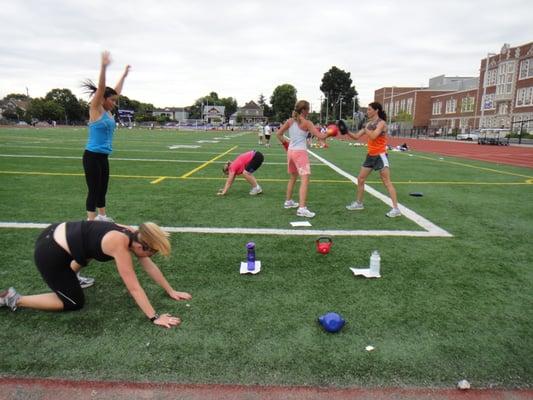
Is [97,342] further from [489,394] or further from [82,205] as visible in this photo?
[82,205]

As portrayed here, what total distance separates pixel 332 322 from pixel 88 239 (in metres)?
2.07

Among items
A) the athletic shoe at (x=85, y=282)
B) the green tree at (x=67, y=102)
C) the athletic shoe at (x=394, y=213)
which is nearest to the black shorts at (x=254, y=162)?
the athletic shoe at (x=394, y=213)

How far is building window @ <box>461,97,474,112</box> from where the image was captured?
7675cm

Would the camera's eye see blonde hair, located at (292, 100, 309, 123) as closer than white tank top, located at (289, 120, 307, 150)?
Yes

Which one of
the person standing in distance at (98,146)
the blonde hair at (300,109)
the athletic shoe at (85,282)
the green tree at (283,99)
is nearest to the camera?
the athletic shoe at (85,282)

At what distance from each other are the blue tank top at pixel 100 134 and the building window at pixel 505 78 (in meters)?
72.5

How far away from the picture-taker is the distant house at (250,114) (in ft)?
504

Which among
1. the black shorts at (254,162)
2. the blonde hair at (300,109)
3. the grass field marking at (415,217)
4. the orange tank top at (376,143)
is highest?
the blonde hair at (300,109)

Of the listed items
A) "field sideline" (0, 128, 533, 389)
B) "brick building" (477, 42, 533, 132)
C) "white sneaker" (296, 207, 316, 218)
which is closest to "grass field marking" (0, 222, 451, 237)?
"field sideline" (0, 128, 533, 389)

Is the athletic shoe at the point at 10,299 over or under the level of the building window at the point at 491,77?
under

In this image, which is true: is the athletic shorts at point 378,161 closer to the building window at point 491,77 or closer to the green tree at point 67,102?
the building window at point 491,77

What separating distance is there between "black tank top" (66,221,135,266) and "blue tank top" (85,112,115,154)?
2.56 m

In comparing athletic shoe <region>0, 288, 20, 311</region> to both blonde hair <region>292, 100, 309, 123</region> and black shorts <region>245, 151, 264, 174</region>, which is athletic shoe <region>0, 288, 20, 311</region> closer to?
blonde hair <region>292, 100, 309, 123</region>

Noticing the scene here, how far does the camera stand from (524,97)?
60.3m
